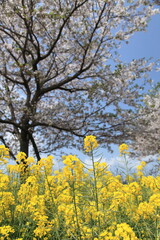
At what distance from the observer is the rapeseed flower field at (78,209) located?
2.70 meters

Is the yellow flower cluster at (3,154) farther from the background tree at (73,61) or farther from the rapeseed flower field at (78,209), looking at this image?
the background tree at (73,61)

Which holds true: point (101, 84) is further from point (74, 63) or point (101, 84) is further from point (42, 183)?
point (42, 183)

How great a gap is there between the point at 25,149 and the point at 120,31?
779cm

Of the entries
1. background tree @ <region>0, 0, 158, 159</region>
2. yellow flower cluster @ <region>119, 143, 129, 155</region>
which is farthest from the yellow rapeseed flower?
background tree @ <region>0, 0, 158, 159</region>

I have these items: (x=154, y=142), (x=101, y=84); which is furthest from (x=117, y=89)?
(x=154, y=142)

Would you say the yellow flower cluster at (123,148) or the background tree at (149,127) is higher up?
the background tree at (149,127)

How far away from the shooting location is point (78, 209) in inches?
137

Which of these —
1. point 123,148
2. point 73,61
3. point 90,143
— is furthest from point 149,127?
point 90,143

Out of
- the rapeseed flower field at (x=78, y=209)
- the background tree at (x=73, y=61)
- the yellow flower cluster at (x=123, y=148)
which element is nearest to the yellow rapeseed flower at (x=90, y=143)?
the rapeseed flower field at (x=78, y=209)

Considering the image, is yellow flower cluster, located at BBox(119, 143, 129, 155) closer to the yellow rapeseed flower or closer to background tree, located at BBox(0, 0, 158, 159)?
the yellow rapeseed flower

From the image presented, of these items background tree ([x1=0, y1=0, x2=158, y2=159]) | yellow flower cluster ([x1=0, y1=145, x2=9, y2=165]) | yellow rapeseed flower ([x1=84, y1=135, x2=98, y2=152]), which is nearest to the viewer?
yellow rapeseed flower ([x1=84, y1=135, x2=98, y2=152])

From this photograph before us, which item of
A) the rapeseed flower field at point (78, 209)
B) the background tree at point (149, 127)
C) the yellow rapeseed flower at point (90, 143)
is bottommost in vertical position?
the rapeseed flower field at point (78, 209)

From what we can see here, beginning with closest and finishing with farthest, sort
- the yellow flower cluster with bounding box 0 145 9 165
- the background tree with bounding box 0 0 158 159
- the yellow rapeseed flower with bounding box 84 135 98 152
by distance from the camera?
the yellow rapeseed flower with bounding box 84 135 98 152
the yellow flower cluster with bounding box 0 145 9 165
the background tree with bounding box 0 0 158 159

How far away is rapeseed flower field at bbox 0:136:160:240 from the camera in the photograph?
8.87 feet
